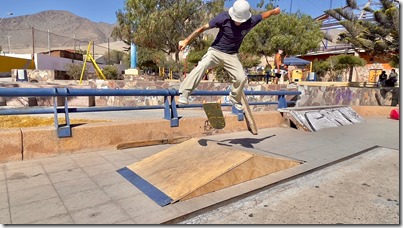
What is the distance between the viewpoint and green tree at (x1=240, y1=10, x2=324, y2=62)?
75.0ft

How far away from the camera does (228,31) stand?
13.1 feet

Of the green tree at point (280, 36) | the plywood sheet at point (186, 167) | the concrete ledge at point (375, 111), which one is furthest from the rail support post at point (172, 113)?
the green tree at point (280, 36)

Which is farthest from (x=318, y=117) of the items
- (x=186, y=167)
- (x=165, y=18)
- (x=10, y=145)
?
(x=165, y=18)

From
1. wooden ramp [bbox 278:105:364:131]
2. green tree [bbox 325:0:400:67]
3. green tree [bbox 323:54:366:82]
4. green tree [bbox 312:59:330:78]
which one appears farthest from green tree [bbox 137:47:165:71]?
wooden ramp [bbox 278:105:364:131]

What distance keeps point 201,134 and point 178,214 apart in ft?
11.8

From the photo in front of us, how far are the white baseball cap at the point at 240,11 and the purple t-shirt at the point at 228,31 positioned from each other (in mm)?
79

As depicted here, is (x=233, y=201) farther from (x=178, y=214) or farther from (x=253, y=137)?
(x=253, y=137)

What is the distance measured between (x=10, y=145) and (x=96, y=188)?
1.69 metres

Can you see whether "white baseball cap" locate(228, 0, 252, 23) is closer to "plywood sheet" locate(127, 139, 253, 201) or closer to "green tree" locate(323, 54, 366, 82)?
"plywood sheet" locate(127, 139, 253, 201)

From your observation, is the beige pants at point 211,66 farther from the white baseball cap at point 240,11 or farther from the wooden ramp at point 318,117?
the wooden ramp at point 318,117

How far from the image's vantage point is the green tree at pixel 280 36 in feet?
75.0

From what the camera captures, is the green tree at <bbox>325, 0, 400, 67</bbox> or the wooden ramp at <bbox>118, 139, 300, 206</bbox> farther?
the green tree at <bbox>325, 0, 400, 67</bbox>

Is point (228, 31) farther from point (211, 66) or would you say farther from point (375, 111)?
point (375, 111)

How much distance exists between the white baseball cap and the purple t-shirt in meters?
0.08
